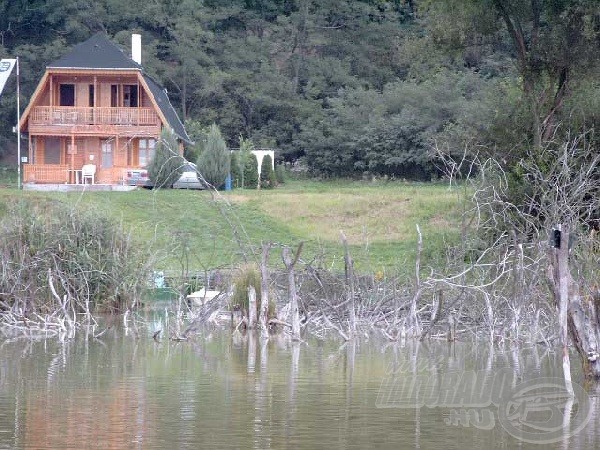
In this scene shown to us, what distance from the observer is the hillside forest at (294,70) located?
56.5m

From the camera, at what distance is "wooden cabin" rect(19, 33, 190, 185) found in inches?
1994

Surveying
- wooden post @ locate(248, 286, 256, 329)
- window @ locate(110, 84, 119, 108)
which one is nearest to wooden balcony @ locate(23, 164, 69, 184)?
window @ locate(110, 84, 119, 108)

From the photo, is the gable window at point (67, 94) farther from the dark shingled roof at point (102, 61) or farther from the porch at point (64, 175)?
the porch at point (64, 175)

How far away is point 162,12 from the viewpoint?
64375 millimetres

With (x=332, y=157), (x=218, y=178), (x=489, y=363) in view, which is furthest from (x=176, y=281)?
(x=332, y=157)

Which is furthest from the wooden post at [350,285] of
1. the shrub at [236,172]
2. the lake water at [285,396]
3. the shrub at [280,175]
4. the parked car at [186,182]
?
the shrub at [280,175]

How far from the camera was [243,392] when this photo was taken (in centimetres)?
1535

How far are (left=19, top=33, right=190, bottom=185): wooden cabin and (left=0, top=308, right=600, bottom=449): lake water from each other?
101 feet

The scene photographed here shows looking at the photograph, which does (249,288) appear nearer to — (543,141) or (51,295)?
(51,295)

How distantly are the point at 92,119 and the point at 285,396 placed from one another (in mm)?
37889

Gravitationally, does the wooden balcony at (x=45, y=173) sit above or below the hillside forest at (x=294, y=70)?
below

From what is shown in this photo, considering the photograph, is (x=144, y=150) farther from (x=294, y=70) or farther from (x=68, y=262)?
(x=68, y=262)

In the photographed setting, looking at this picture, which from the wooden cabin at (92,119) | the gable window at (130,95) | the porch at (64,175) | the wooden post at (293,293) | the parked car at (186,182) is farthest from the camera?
the gable window at (130,95)

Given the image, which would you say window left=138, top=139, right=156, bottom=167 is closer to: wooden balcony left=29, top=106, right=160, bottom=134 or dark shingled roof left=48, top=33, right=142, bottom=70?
wooden balcony left=29, top=106, right=160, bottom=134
